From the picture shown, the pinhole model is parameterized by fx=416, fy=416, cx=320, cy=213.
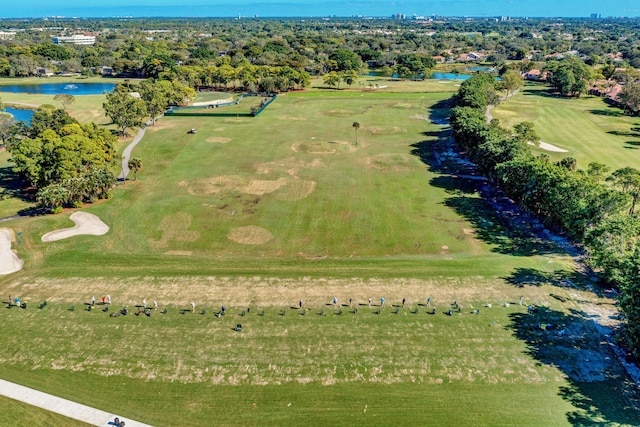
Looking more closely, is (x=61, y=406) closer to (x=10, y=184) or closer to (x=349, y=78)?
(x=10, y=184)

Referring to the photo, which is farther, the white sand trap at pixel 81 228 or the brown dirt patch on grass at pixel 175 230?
the white sand trap at pixel 81 228

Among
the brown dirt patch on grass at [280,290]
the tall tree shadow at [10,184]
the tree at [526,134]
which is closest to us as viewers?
the brown dirt patch on grass at [280,290]

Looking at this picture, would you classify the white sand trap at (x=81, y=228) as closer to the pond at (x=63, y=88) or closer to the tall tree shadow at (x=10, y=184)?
the tall tree shadow at (x=10, y=184)

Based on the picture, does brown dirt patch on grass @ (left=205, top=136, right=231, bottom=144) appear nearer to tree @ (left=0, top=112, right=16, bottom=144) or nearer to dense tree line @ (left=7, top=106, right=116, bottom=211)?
dense tree line @ (left=7, top=106, right=116, bottom=211)

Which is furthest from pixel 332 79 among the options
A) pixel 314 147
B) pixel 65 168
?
pixel 65 168

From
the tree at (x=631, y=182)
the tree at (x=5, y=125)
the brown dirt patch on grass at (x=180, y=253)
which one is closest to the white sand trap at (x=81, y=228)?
the brown dirt patch on grass at (x=180, y=253)
